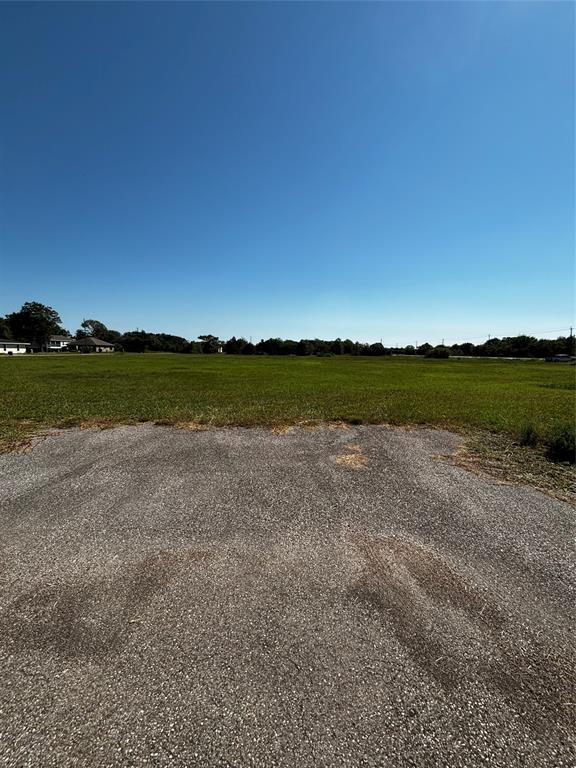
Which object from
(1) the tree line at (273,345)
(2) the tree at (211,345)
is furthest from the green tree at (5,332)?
(2) the tree at (211,345)

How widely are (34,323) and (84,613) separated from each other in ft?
388

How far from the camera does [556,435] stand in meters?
7.48

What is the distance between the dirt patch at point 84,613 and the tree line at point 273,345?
102 m

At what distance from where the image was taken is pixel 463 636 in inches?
96.1

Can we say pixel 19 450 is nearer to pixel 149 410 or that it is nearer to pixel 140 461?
pixel 140 461

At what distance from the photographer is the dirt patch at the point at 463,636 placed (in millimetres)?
2072

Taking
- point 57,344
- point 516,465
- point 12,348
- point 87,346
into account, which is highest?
point 57,344

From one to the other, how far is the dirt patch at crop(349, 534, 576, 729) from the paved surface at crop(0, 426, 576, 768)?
0.04 ft

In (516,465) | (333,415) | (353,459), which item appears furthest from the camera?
(333,415)

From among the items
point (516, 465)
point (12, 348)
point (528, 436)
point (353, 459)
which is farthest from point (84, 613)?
point (12, 348)

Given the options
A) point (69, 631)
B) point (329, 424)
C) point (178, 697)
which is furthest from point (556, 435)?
point (69, 631)

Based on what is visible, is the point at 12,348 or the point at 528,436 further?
the point at 12,348

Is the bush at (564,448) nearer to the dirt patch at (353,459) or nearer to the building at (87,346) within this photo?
the dirt patch at (353,459)

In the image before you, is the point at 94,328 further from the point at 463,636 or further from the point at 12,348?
the point at 463,636
